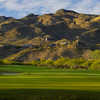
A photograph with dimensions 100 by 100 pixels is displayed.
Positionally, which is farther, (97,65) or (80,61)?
(80,61)

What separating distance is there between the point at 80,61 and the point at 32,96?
145m

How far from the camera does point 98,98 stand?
3120 cm

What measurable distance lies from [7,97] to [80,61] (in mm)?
147105

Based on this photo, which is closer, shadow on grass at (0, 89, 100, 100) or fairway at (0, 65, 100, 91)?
shadow on grass at (0, 89, 100, 100)

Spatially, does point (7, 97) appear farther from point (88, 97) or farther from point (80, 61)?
point (80, 61)

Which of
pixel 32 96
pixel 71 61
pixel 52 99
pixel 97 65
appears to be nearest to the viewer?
pixel 52 99

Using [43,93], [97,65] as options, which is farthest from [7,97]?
[97,65]

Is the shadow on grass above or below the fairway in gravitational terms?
above

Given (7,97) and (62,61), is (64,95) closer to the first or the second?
(7,97)

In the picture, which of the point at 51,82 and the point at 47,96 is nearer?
the point at 47,96

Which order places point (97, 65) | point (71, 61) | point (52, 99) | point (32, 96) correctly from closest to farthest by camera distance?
point (52, 99)
point (32, 96)
point (97, 65)
point (71, 61)

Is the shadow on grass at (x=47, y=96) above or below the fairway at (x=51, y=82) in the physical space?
above

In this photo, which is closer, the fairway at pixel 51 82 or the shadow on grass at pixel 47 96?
the shadow on grass at pixel 47 96

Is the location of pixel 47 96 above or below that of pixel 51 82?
above
